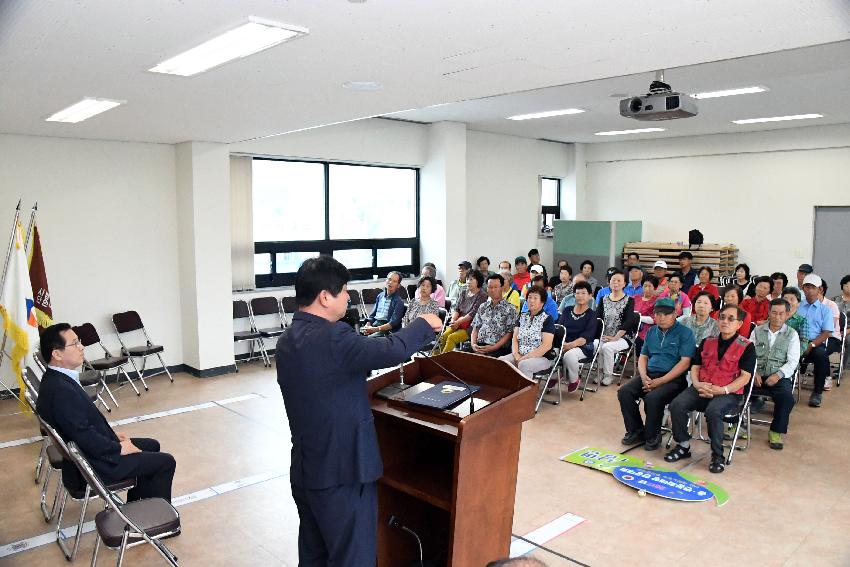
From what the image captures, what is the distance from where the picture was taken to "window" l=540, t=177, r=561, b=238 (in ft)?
41.7

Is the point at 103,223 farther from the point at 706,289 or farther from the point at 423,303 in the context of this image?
the point at 706,289

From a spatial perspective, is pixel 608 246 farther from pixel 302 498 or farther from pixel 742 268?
pixel 302 498

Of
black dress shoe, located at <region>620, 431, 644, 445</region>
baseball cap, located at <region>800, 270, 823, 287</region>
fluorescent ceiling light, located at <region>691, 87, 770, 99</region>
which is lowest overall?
black dress shoe, located at <region>620, 431, 644, 445</region>

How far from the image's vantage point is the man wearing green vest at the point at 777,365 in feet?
17.6

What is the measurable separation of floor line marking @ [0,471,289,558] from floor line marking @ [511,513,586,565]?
1.91 metres

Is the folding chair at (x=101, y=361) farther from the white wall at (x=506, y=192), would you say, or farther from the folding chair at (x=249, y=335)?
the white wall at (x=506, y=192)

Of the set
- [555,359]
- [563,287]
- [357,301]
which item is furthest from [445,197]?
[555,359]

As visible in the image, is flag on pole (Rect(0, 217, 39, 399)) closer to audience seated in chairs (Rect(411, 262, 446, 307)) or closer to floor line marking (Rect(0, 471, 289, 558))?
floor line marking (Rect(0, 471, 289, 558))

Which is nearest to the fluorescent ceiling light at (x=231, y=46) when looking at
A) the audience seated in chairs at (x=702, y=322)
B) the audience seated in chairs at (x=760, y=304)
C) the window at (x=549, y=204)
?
the audience seated in chairs at (x=702, y=322)

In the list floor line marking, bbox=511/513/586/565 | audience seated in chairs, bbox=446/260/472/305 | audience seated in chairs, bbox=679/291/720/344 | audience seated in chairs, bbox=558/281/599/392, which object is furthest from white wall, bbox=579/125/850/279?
floor line marking, bbox=511/513/586/565

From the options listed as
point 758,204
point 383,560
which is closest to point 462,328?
point 383,560

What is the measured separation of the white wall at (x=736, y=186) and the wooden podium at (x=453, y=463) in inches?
382

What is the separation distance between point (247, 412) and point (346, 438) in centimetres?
429

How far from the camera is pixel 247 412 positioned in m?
6.36
